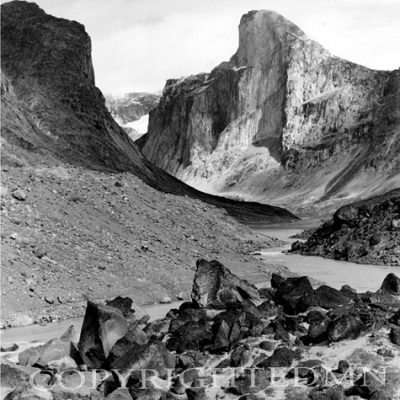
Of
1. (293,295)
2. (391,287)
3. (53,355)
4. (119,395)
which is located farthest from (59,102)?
(119,395)

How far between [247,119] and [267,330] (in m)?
150

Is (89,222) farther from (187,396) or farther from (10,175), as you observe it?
(187,396)

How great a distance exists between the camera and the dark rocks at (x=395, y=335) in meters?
14.5

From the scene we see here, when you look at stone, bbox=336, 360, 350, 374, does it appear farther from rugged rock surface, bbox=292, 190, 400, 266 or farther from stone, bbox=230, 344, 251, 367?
rugged rock surface, bbox=292, 190, 400, 266

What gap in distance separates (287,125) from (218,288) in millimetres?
132461

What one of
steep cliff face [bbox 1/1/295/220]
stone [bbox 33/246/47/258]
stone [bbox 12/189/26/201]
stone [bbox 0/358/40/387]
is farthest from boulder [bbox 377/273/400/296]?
steep cliff face [bbox 1/1/295/220]

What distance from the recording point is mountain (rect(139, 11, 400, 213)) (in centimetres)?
13050

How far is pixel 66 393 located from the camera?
1379 centimetres

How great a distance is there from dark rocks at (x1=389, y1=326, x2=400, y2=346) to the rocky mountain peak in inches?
6047

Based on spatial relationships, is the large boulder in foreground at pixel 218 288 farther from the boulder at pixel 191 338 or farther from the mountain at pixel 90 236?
the mountain at pixel 90 236

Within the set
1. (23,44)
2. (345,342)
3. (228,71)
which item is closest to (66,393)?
(345,342)

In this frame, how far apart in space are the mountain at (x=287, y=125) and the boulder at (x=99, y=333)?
101102 mm

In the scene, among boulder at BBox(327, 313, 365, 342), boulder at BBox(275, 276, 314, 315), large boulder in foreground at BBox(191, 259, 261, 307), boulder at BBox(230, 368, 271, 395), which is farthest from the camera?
large boulder in foreground at BBox(191, 259, 261, 307)

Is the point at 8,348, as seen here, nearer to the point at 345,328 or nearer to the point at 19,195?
the point at 345,328
